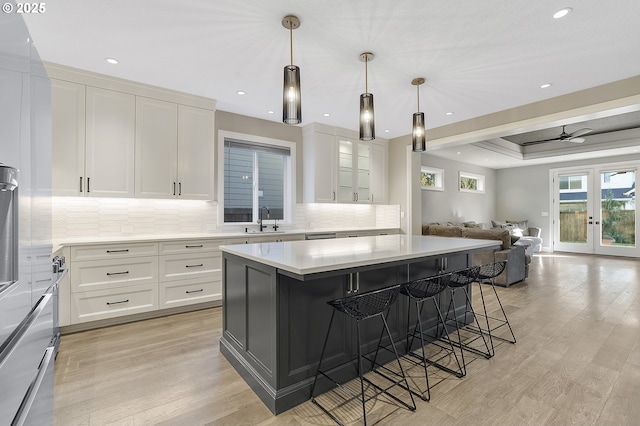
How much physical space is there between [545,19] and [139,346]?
173 inches

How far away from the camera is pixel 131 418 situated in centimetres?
179

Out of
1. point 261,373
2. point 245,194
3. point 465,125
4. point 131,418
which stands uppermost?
point 465,125

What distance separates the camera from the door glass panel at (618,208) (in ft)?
25.9

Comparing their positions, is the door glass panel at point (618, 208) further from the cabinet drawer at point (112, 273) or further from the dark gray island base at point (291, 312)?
the cabinet drawer at point (112, 273)

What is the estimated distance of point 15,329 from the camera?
2.77 ft

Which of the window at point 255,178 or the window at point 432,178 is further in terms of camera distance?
the window at point 432,178

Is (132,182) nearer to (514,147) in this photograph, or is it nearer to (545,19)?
(545,19)

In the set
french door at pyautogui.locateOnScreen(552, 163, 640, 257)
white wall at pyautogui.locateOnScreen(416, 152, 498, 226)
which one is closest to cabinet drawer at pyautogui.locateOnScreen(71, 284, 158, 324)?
white wall at pyautogui.locateOnScreen(416, 152, 498, 226)

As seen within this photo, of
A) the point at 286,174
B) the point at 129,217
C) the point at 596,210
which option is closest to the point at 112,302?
the point at 129,217

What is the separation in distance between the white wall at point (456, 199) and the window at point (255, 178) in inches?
163

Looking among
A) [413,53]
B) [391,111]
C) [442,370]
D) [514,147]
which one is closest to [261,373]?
[442,370]

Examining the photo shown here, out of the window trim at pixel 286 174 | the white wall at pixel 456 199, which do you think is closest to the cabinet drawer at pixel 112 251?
the window trim at pixel 286 174

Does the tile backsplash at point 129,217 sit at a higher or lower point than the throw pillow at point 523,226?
higher

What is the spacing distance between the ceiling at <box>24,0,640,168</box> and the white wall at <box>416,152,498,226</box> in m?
4.10
